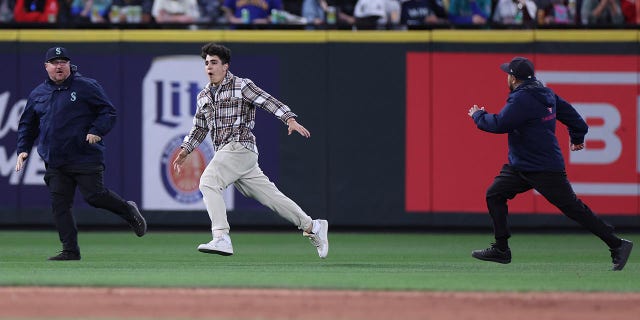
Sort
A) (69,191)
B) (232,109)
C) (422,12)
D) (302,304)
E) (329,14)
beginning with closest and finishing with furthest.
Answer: (302,304) → (232,109) → (69,191) → (329,14) → (422,12)

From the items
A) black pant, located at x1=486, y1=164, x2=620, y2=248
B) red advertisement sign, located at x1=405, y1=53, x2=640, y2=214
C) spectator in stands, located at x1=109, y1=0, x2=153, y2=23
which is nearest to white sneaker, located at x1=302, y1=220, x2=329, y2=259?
black pant, located at x1=486, y1=164, x2=620, y2=248

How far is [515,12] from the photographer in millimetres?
17781

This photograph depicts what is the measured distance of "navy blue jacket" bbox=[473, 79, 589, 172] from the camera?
37.1 ft

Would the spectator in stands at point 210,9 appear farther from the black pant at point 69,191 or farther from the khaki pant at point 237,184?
the khaki pant at point 237,184

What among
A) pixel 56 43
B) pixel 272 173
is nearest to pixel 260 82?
pixel 272 173

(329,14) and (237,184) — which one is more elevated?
(329,14)

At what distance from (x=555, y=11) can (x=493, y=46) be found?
3.47ft

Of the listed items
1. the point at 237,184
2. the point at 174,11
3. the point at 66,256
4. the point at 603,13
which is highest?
the point at 174,11

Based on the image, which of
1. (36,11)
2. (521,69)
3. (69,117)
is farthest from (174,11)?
(521,69)

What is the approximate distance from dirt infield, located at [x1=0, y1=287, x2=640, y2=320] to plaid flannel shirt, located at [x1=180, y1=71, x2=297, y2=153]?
2734 mm

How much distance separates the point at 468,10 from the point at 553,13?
44.7 inches

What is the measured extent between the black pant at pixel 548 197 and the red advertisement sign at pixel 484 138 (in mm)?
5424

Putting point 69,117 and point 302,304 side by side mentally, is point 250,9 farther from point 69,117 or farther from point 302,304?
point 302,304

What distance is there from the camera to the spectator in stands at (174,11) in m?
17.5
